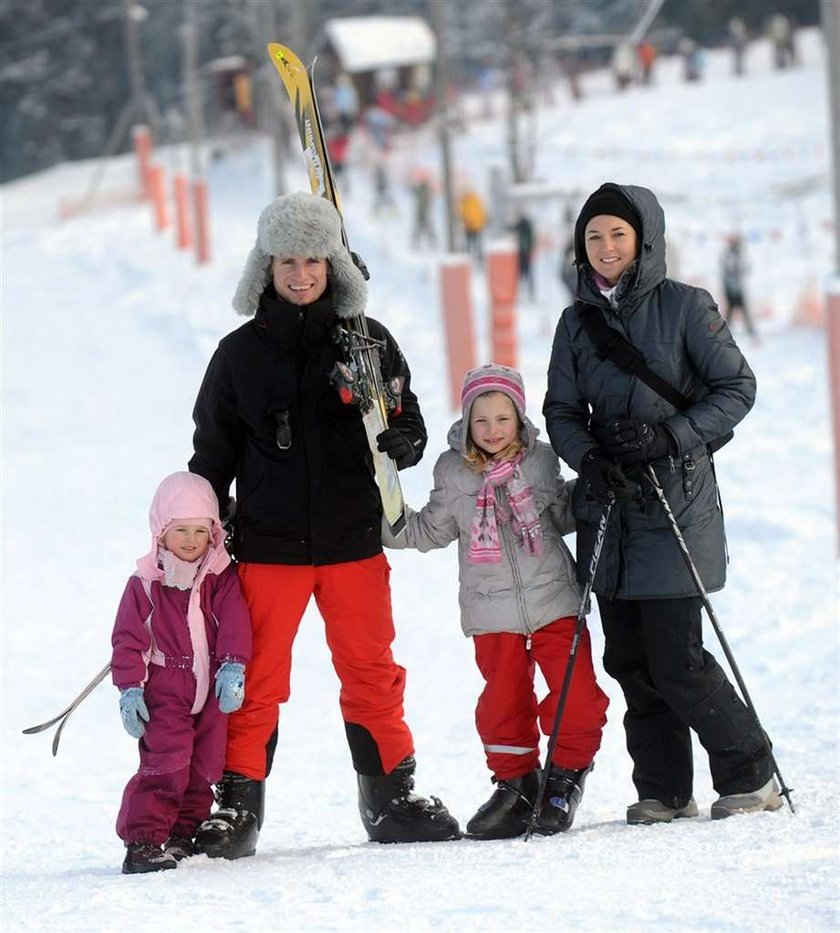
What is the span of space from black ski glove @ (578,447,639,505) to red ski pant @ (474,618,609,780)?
44 cm

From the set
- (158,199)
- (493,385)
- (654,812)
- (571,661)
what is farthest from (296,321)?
(158,199)

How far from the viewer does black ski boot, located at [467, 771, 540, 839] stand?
4.41 m

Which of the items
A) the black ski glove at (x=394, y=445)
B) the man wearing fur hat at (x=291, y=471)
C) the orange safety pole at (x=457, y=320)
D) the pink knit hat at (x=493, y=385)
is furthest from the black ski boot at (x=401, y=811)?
the orange safety pole at (x=457, y=320)

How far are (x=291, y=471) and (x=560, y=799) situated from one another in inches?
43.6

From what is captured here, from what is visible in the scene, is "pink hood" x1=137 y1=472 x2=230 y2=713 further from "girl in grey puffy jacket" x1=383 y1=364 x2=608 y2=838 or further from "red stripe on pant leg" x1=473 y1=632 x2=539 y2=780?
"red stripe on pant leg" x1=473 y1=632 x2=539 y2=780

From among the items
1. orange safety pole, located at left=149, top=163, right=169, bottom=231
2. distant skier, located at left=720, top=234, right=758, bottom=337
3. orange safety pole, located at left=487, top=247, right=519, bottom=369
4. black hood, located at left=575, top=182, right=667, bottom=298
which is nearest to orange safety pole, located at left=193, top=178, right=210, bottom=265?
orange safety pole, located at left=149, top=163, right=169, bottom=231

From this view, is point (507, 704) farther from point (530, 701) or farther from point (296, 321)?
point (296, 321)

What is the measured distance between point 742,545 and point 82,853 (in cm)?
466

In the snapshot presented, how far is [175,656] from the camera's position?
14.0 ft

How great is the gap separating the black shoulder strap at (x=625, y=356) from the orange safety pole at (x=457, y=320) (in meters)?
7.92

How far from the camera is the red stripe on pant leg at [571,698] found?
174 inches

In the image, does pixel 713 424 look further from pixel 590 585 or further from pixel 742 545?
pixel 742 545

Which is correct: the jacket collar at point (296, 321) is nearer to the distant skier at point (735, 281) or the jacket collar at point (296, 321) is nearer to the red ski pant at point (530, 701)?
the red ski pant at point (530, 701)

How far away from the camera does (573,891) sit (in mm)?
3508
